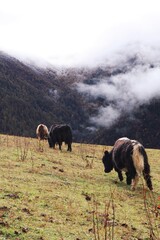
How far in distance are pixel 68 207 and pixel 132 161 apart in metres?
5.55

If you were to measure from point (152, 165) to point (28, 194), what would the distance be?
1581 centimetres

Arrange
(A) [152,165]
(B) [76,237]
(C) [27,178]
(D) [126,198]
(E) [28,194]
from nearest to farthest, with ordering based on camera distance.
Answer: (B) [76,237] < (E) [28,194] < (D) [126,198] < (C) [27,178] < (A) [152,165]

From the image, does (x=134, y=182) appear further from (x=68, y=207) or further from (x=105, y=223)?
(x=105, y=223)

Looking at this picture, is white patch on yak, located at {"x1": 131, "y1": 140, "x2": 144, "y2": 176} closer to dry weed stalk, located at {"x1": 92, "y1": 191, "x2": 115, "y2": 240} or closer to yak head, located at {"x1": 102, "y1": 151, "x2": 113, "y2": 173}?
yak head, located at {"x1": 102, "y1": 151, "x2": 113, "y2": 173}

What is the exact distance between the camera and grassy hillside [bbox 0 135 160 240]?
928cm

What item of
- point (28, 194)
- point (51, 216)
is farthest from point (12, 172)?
point (51, 216)

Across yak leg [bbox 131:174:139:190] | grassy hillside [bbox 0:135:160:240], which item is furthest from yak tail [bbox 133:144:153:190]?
grassy hillside [bbox 0:135:160:240]

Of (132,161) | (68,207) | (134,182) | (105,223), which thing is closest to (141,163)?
(132,161)

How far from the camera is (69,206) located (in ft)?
38.9

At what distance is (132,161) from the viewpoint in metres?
16.6

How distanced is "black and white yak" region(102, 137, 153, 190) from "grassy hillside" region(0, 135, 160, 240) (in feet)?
1.76

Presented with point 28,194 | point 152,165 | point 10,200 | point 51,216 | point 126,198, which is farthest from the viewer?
point 152,165

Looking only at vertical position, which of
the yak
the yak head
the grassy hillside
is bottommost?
the grassy hillside

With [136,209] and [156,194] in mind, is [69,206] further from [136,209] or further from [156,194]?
[156,194]
